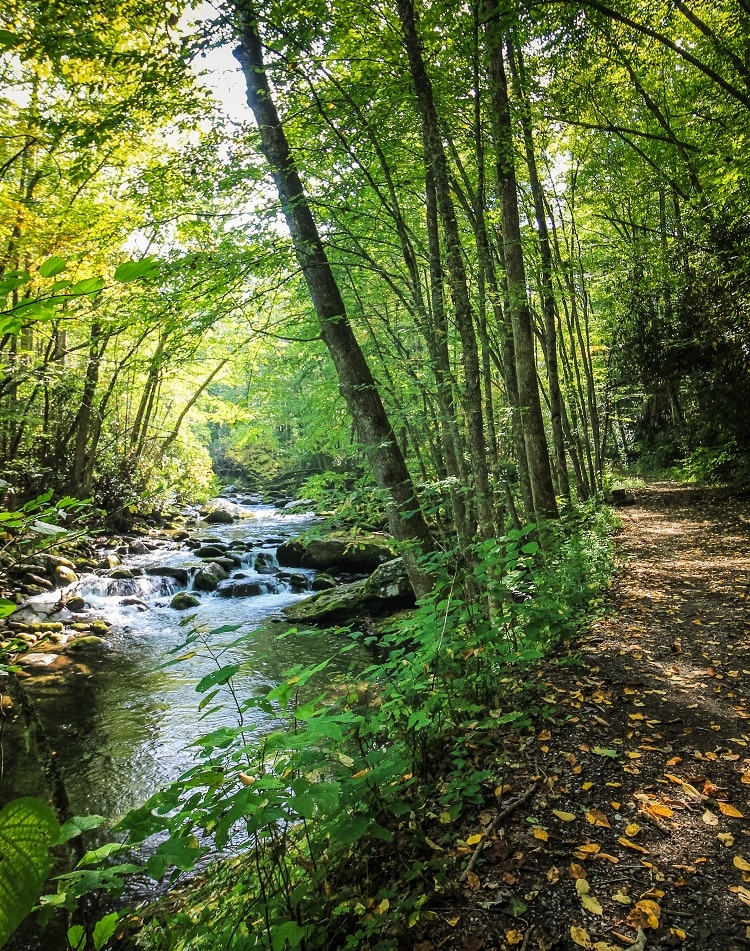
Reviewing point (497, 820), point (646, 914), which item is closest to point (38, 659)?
point (497, 820)

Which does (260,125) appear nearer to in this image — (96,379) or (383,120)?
(383,120)

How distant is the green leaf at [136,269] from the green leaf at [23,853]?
0.88m

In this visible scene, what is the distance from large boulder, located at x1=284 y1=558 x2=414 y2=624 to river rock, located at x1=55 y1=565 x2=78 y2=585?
5.66 metres

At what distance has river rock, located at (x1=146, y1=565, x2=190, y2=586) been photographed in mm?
14219

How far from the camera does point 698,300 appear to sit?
37.7 feet

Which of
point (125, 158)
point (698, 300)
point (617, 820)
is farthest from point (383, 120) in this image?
point (698, 300)

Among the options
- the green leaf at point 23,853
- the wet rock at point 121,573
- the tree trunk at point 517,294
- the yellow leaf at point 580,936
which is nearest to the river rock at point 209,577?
the wet rock at point 121,573

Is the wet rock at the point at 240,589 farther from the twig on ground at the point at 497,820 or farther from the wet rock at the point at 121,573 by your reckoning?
the twig on ground at the point at 497,820

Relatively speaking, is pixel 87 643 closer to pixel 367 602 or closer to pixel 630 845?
pixel 367 602

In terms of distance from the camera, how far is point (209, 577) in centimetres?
1410

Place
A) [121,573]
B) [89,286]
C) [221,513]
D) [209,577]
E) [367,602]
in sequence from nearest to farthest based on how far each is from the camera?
[89,286] < [367,602] < [121,573] < [209,577] < [221,513]

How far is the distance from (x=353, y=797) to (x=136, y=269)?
2256 mm

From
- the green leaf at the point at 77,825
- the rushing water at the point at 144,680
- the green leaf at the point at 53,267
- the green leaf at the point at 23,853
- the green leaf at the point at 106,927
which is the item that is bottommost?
the rushing water at the point at 144,680

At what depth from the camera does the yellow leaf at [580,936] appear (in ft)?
6.00
